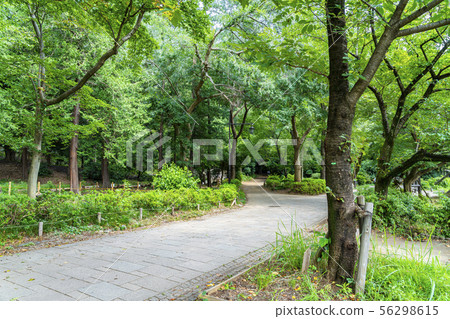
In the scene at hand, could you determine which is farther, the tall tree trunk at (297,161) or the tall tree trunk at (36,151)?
the tall tree trunk at (297,161)

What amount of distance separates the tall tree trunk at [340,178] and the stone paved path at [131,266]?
1448 mm

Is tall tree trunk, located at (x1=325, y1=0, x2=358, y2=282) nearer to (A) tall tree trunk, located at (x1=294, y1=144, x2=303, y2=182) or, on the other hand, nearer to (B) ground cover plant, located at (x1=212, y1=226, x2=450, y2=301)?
(B) ground cover plant, located at (x1=212, y1=226, x2=450, y2=301)

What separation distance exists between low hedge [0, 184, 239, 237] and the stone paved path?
0.91 metres

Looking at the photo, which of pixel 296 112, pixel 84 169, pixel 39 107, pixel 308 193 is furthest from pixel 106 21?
pixel 84 169

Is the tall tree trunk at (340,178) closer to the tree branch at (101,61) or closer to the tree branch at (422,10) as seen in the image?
the tree branch at (422,10)

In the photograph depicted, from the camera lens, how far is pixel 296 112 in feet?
53.3

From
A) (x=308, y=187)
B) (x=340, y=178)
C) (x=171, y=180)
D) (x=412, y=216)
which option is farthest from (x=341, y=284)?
(x=308, y=187)

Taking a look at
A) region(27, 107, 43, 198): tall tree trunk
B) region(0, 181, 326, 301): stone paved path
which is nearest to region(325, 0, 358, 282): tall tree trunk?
region(0, 181, 326, 301): stone paved path

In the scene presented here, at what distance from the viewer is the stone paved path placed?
3393 mm

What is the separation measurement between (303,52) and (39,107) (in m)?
7.18

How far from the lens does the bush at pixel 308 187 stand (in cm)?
2073

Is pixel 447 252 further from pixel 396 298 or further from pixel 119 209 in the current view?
pixel 119 209

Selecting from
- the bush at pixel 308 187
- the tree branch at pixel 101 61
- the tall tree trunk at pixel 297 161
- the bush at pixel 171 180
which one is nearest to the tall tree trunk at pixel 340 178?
the tree branch at pixel 101 61

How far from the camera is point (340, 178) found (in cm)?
319
